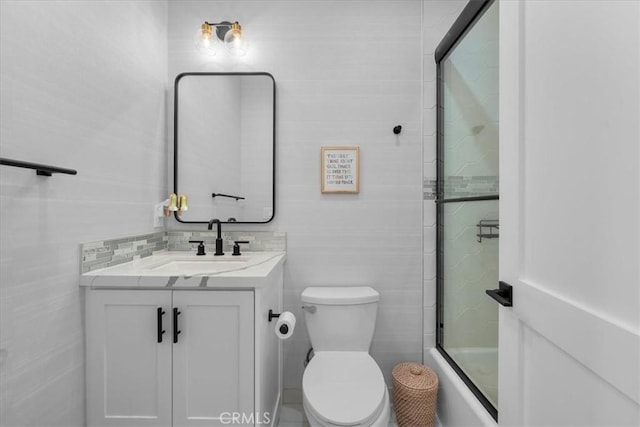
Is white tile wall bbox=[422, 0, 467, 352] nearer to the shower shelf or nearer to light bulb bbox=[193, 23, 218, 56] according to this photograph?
the shower shelf

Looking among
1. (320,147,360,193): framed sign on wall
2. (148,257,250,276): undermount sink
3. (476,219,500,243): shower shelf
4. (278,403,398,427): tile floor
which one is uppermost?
(320,147,360,193): framed sign on wall

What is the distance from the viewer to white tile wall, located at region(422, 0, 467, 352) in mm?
1702

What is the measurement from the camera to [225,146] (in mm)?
1705

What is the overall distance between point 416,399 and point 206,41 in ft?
7.20

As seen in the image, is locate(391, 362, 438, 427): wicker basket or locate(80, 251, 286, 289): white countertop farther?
locate(391, 362, 438, 427): wicker basket

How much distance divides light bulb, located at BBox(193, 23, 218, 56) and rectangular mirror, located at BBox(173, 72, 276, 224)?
0.49 ft

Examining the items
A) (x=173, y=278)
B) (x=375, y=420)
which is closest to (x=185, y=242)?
(x=173, y=278)

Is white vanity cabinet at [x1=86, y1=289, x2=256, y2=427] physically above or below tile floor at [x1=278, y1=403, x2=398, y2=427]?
above

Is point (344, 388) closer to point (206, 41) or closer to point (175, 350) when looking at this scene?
point (175, 350)

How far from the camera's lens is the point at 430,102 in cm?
170

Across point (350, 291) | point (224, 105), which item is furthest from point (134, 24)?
point (350, 291)

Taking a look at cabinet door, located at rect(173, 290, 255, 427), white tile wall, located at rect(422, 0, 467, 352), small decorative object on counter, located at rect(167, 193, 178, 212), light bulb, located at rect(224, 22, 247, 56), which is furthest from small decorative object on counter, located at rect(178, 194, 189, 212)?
white tile wall, located at rect(422, 0, 467, 352)

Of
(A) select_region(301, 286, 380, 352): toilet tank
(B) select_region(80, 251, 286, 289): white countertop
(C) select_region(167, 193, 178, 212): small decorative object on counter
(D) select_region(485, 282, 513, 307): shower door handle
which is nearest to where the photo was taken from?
(D) select_region(485, 282, 513, 307): shower door handle

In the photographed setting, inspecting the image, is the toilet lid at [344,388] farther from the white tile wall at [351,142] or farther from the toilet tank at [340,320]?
the white tile wall at [351,142]
